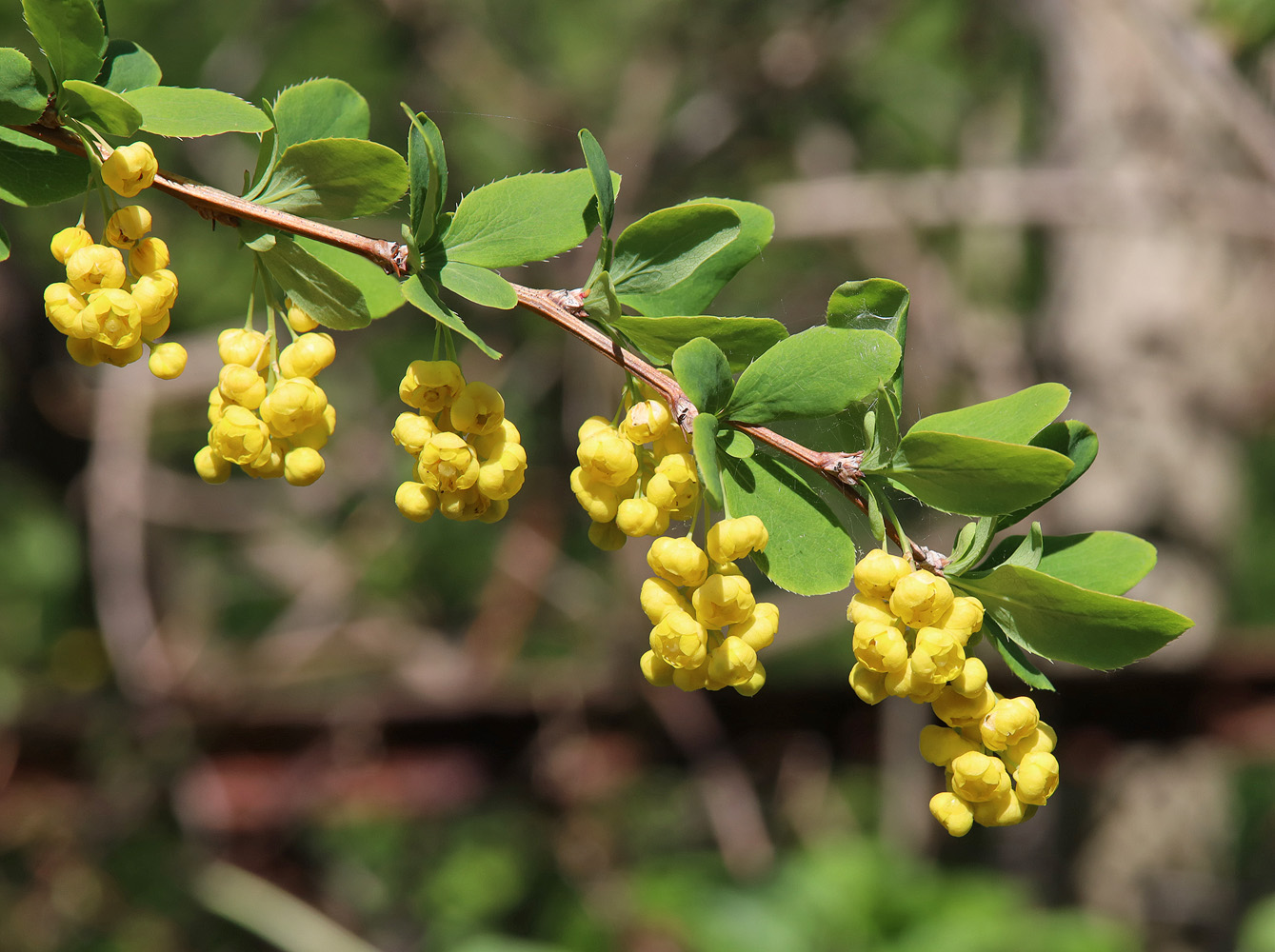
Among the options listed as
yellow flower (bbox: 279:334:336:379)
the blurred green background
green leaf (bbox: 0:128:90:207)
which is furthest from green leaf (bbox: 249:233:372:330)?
the blurred green background

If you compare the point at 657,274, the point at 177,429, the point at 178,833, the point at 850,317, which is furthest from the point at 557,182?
the point at 177,429

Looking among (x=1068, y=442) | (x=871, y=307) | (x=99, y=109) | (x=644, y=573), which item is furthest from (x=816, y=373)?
(x=644, y=573)

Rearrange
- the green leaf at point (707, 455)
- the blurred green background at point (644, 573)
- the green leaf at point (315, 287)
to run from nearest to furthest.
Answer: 1. the green leaf at point (707, 455)
2. the green leaf at point (315, 287)
3. the blurred green background at point (644, 573)

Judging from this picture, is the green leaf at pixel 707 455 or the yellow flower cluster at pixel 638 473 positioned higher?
the green leaf at pixel 707 455

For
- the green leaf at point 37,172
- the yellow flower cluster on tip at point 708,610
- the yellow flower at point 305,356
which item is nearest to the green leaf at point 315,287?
the yellow flower at point 305,356

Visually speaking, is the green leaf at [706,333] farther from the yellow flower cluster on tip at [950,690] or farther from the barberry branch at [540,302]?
the yellow flower cluster on tip at [950,690]

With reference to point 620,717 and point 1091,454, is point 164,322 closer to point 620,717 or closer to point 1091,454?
point 1091,454

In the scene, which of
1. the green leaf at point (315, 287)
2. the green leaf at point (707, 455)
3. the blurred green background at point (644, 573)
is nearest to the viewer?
the green leaf at point (707, 455)

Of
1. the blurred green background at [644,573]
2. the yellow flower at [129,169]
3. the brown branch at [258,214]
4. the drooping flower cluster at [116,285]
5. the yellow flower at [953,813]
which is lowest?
the blurred green background at [644,573]

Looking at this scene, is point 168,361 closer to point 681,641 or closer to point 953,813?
point 681,641
